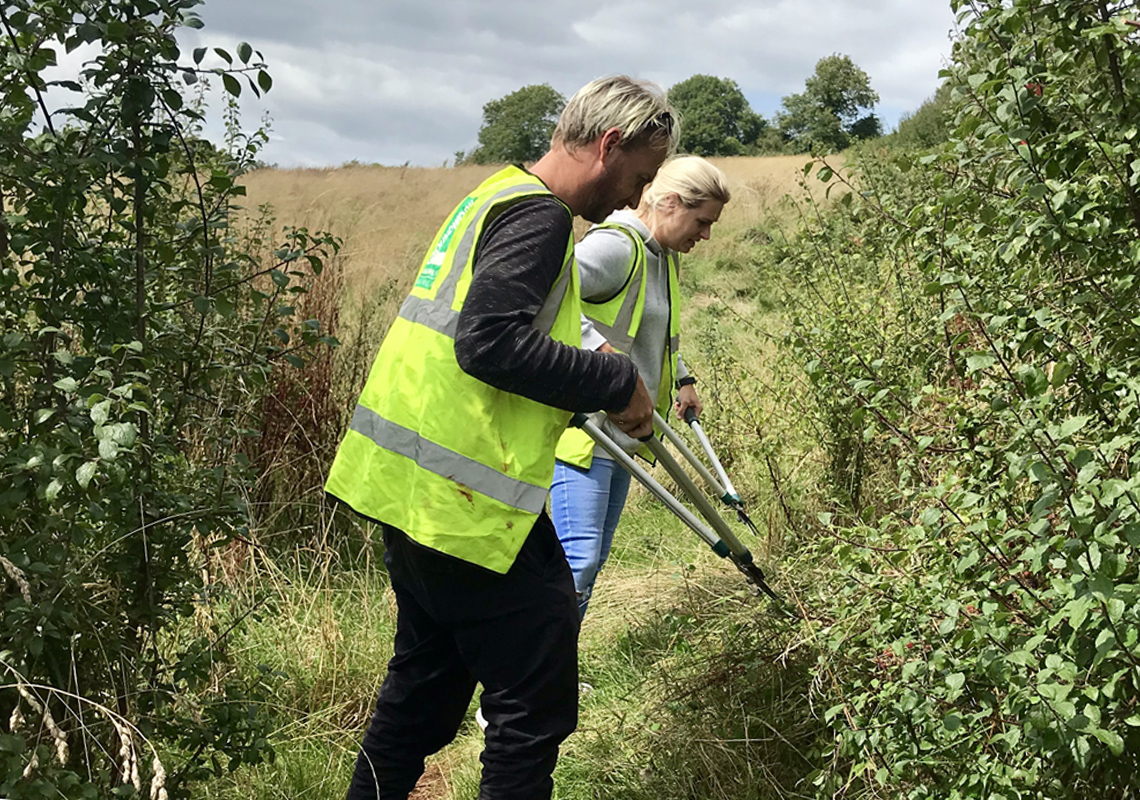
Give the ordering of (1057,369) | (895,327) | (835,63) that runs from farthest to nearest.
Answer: (835,63)
(895,327)
(1057,369)

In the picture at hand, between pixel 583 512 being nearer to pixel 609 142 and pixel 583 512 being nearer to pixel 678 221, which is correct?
pixel 678 221

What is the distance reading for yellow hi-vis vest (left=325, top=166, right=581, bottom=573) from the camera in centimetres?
202

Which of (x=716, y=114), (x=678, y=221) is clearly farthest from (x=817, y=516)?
(x=716, y=114)

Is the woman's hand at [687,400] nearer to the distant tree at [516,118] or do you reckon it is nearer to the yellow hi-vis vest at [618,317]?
the yellow hi-vis vest at [618,317]

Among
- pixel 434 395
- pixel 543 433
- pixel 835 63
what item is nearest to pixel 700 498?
pixel 543 433

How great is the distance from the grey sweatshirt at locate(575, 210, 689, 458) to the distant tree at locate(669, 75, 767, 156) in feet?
244

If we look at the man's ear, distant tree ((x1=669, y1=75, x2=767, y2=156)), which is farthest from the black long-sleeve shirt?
distant tree ((x1=669, y1=75, x2=767, y2=156))

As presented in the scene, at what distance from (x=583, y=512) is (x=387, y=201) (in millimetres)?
14485

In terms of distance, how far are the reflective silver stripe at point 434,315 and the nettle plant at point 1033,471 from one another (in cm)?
101

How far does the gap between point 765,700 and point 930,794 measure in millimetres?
914

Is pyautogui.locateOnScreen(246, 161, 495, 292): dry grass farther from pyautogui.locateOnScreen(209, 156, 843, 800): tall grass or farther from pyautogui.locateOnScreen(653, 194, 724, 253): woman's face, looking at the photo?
pyautogui.locateOnScreen(653, 194, 724, 253): woman's face

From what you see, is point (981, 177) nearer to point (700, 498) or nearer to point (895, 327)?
point (700, 498)

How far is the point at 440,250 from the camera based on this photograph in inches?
85.3

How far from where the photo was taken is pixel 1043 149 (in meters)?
2.09
